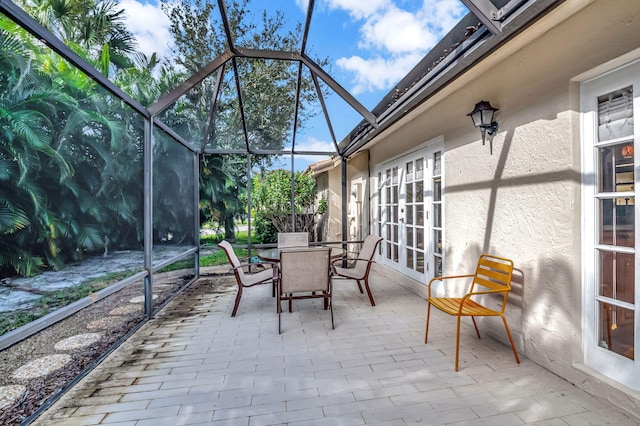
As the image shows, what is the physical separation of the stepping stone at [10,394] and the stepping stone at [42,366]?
78 millimetres

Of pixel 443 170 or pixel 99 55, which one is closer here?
pixel 99 55

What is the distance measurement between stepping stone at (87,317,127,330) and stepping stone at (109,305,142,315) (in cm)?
7

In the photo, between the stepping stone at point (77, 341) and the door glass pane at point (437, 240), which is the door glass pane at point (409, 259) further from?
the stepping stone at point (77, 341)

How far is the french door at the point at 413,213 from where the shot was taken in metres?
4.20

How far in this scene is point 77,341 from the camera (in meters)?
2.85

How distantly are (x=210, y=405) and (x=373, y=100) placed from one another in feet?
15.2

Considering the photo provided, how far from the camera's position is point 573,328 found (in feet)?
7.06

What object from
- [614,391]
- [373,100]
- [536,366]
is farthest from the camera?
[373,100]

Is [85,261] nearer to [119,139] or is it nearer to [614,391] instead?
[119,139]

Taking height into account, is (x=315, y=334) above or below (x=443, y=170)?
below

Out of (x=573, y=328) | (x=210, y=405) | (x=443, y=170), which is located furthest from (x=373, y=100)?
(x=210, y=405)

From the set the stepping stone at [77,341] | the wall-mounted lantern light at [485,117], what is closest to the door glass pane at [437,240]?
the wall-mounted lantern light at [485,117]

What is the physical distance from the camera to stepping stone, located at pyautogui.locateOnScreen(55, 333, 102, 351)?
268 cm

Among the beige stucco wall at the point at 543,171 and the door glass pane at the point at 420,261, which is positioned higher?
the beige stucco wall at the point at 543,171
